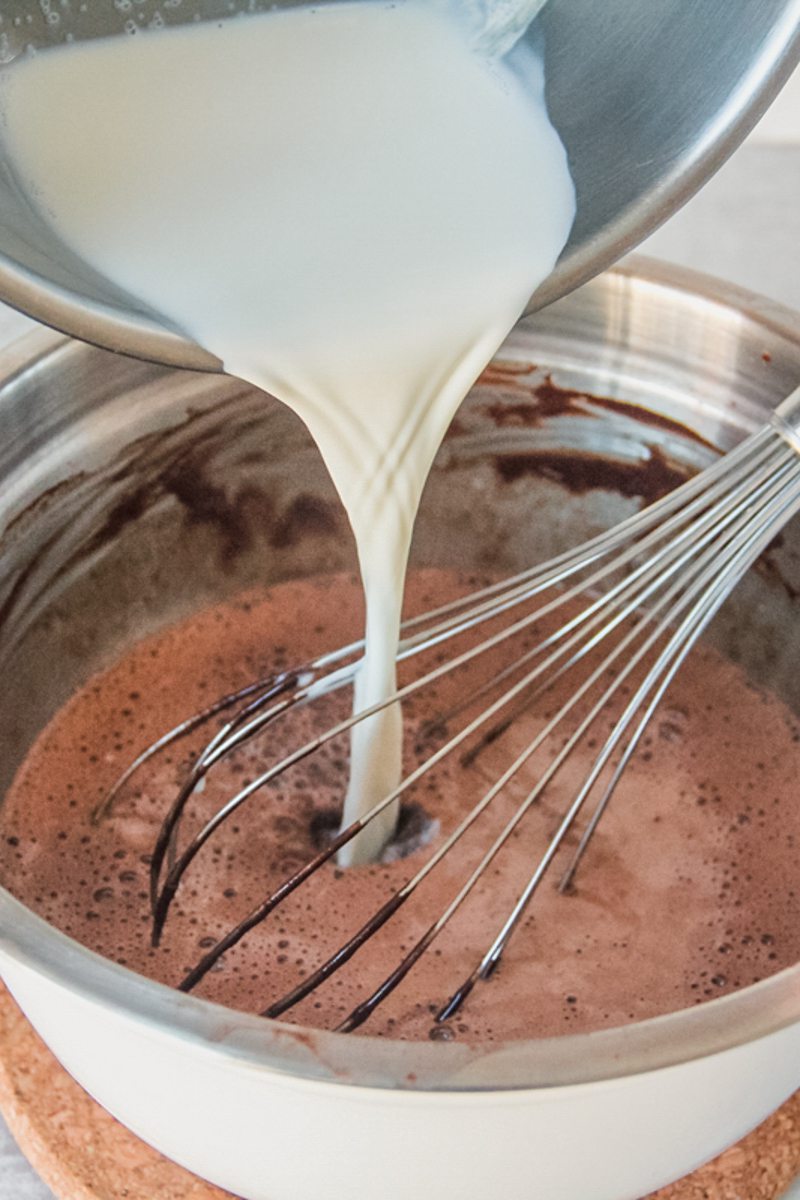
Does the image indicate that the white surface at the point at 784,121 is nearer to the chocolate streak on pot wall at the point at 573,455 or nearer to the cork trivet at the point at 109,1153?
the chocolate streak on pot wall at the point at 573,455

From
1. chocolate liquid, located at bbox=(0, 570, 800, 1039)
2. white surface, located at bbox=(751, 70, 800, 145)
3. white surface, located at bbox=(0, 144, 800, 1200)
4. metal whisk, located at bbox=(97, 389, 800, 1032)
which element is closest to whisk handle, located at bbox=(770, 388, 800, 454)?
metal whisk, located at bbox=(97, 389, 800, 1032)

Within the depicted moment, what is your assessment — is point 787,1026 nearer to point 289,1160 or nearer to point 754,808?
point 289,1160

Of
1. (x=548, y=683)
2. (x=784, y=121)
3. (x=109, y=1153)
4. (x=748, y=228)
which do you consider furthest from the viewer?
(x=784, y=121)

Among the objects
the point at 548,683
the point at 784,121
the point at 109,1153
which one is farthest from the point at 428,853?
the point at 784,121

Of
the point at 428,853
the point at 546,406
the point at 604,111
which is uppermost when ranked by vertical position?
the point at 604,111

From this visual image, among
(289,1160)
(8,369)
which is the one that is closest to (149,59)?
(8,369)

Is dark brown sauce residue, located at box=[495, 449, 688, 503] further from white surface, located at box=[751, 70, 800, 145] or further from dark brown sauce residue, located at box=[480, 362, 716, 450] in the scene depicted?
white surface, located at box=[751, 70, 800, 145]

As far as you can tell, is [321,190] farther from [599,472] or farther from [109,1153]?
[109,1153]
